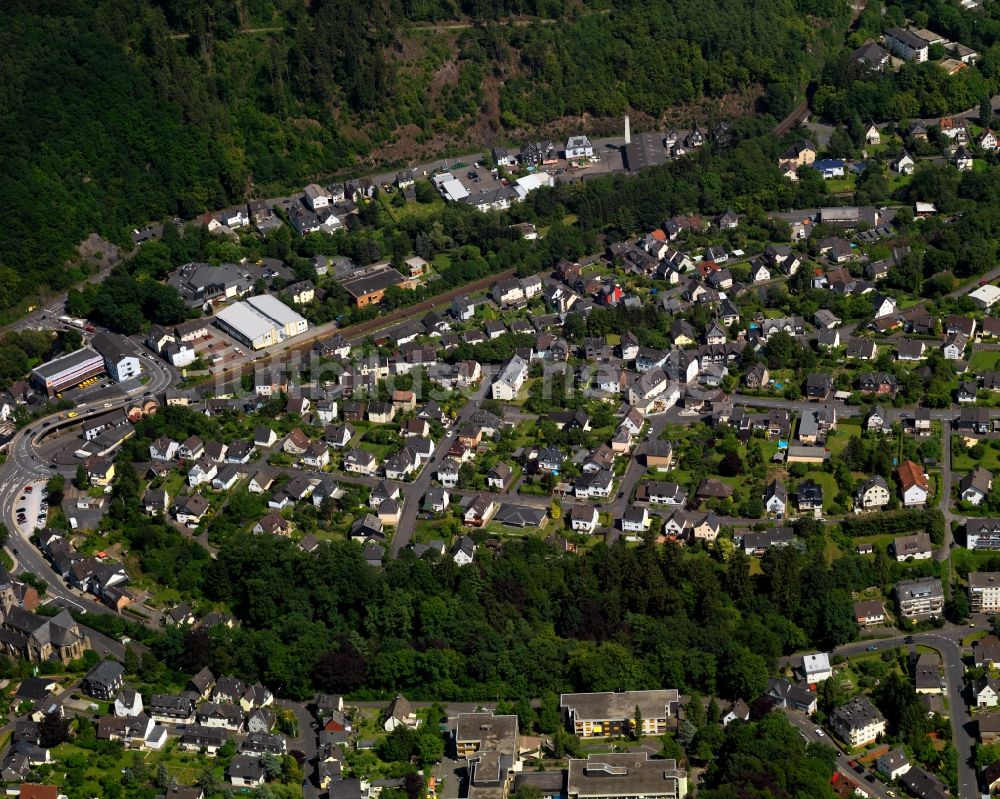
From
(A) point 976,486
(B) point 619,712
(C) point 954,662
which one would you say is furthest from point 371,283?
(C) point 954,662

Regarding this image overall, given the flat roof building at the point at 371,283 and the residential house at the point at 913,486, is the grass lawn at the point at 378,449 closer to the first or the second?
the flat roof building at the point at 371,283

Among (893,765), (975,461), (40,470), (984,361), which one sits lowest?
(984,361)

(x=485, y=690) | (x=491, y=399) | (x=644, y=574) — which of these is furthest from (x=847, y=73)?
(x=485, y=690)

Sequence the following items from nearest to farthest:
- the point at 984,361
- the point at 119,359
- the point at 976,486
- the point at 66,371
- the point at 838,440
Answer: the point at 976,486, the point at 838,440, the point at 984,361, the point at 66,371, the point at 119,359

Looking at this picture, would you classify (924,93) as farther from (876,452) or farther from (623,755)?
(623,755)

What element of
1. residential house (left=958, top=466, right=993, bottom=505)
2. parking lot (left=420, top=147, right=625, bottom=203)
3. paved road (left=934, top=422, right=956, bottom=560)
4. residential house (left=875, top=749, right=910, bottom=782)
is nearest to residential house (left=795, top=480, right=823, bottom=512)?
paved road (left=934, top=422, right=956, bottom=560)

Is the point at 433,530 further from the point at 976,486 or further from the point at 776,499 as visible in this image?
the point at 976,486
